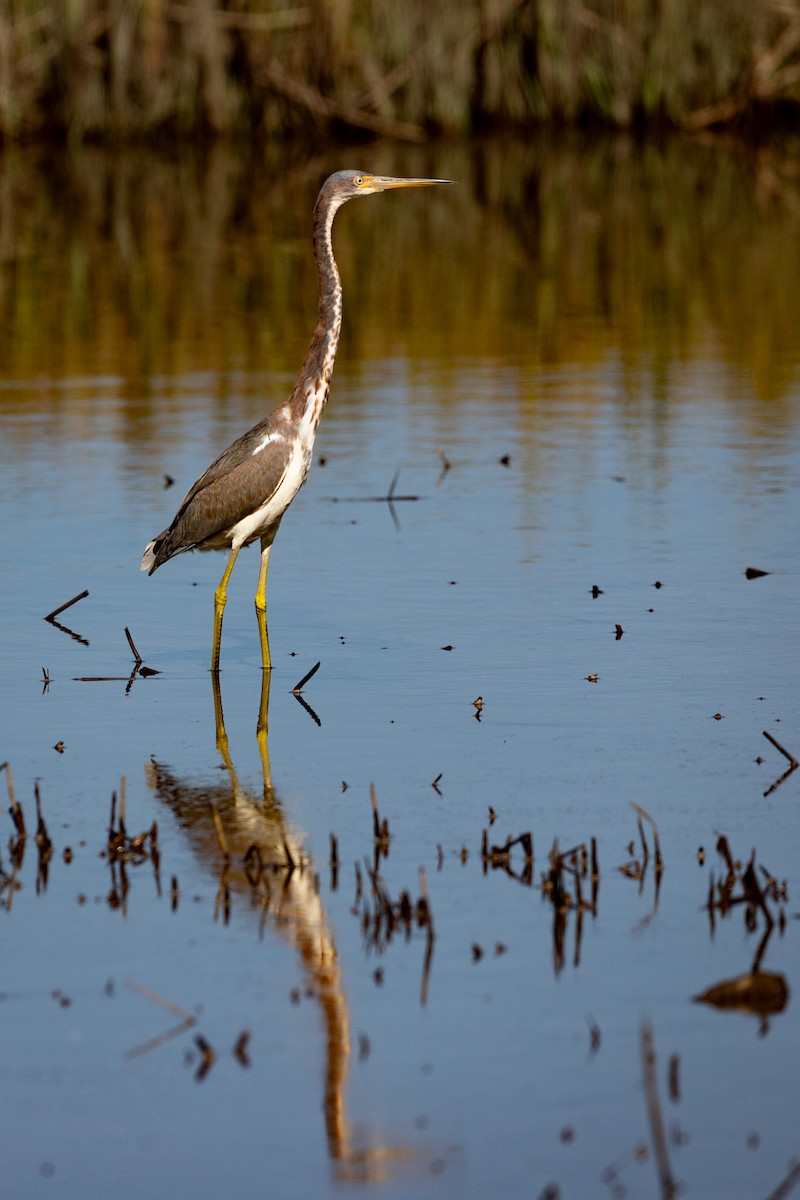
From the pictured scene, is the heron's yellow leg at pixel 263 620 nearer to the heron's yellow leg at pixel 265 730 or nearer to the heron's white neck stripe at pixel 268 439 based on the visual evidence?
the heron's yellow leg at pixel 265 730

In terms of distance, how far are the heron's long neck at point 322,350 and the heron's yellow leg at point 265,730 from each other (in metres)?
1.08

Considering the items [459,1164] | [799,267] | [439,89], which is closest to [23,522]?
[459,1164]

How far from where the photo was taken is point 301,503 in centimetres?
1120

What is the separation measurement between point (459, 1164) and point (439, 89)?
29.0m

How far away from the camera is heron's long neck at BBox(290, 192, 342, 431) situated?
834 cm

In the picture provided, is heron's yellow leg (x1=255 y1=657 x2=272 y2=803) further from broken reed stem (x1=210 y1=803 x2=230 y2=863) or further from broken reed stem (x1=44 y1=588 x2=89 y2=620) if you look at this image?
broken reed stem (x1=44 y1=588 x2=89 y2=620)

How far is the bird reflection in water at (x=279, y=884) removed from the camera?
4305 millimetres

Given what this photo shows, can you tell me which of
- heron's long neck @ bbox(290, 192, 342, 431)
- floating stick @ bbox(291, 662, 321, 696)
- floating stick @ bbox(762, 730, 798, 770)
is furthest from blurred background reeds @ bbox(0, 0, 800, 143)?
floating stick @ bbox(762, 730, 798, 770)

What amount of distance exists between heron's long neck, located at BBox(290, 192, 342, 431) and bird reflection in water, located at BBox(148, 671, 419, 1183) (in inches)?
57.6

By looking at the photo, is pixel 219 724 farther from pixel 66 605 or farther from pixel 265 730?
pixel 66 605

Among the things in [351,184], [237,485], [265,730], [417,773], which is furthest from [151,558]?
[417,773]

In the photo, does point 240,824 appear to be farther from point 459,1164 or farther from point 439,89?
point 439,89

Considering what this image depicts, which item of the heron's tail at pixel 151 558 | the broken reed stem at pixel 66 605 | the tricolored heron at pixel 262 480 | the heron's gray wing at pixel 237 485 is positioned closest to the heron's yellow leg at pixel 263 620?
the tricolored heron at pixel 262 480

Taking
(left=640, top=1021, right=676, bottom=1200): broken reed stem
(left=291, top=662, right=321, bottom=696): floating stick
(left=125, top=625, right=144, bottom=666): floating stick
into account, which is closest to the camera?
(left=640, top=1021, right=676, bottom=1200): broken reed stem
